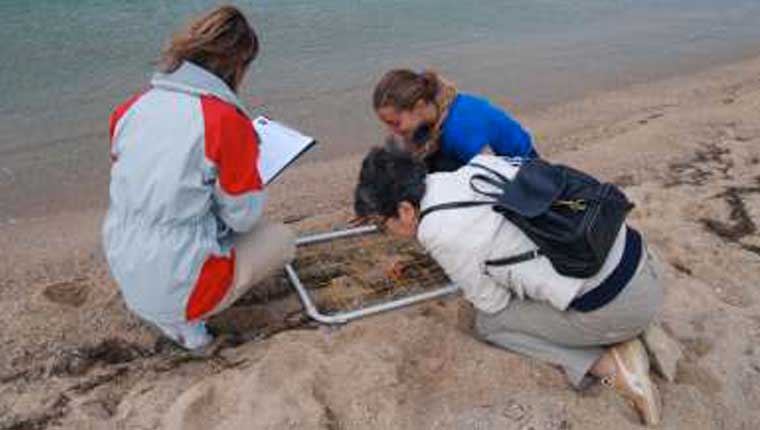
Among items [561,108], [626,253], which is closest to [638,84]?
[561,108]

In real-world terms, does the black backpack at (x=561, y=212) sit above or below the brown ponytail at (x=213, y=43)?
below

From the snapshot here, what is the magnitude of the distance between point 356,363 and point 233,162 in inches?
34.7

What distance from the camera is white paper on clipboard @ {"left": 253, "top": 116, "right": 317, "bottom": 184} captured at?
124 inches

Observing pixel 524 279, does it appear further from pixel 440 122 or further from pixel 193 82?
pixel 193 82

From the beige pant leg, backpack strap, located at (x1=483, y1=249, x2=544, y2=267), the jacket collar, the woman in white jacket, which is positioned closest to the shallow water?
the beige pant leg

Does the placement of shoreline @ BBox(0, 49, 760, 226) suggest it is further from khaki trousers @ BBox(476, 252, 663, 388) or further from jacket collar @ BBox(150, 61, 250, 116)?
khaki trousers @ BBox(476, 252, 663, 388)

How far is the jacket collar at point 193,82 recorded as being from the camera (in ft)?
8.77

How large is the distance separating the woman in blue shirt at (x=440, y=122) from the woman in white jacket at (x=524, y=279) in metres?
0.55

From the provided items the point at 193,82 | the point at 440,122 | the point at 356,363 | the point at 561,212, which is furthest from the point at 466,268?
the point at 193,82

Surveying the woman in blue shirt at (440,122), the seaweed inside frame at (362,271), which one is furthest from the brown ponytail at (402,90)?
the seaweed inside frame at (362,271)

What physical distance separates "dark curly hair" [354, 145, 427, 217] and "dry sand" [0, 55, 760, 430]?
24.2 inches

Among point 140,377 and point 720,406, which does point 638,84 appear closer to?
point 720,406

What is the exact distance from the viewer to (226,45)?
9.00 feet

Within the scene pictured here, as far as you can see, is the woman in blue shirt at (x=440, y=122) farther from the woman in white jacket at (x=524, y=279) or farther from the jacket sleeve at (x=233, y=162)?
the jacket sleeve at (x=233, y=162)
